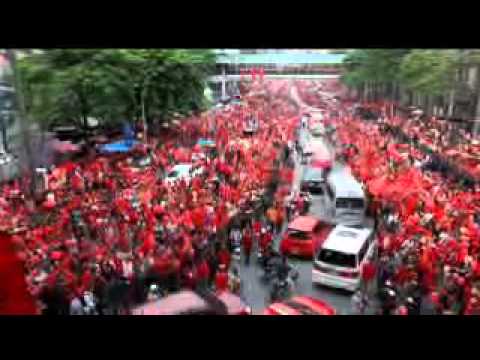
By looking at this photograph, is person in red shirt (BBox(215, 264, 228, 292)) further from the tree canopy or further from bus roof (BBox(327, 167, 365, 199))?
the tree canopy

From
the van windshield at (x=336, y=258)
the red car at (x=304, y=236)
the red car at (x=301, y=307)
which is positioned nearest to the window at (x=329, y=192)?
the red car at (x=304, y=236)

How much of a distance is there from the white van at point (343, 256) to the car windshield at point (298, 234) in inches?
6.2

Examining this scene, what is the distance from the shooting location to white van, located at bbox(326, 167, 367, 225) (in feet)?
14.6

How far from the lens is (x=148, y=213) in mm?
4520

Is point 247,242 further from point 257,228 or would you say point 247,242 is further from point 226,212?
point 226,212

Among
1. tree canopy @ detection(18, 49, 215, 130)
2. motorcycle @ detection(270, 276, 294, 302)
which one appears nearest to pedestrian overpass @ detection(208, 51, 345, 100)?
tree canopy @ detection(18, 49, 215, 130)

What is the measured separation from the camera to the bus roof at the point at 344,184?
177 inches

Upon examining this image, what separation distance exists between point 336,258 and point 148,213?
5.35 ft

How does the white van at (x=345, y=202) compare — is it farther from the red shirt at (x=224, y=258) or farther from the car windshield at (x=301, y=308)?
the red shirt at (x=224, y=258)

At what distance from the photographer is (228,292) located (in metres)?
4.34

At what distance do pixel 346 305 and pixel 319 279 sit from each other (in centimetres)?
30

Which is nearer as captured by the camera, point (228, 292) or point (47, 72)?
point (47, 72)
